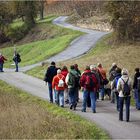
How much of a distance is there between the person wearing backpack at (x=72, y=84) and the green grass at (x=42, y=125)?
0.51 metres

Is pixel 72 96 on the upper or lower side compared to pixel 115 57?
lower

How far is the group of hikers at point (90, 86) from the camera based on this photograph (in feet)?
54.4

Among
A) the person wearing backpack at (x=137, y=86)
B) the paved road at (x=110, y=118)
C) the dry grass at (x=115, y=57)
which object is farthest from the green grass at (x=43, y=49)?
the person wearing backpack at (x=137, y=86)

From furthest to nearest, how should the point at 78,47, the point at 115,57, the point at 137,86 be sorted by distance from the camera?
the point at 78,47 < the point at 115,57 < the point at 137,86

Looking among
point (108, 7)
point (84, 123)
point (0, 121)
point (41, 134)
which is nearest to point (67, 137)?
point (41, 134)

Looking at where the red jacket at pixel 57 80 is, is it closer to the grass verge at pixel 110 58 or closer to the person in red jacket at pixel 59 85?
the person in red jacket at pixel 59 85

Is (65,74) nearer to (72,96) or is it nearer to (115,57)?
(72,96)

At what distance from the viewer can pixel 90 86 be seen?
698 inches

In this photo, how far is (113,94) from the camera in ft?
65.8

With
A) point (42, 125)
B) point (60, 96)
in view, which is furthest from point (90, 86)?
point (42, 125)

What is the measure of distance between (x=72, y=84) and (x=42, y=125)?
4259 millimetres

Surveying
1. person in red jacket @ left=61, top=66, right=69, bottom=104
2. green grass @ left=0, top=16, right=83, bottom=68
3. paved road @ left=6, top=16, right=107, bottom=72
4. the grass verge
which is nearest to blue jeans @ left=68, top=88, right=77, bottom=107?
person in red jacket @ left=61, top=66, right=69, bottom=104

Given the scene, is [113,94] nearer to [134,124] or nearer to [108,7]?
[134,124]

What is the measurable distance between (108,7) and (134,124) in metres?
27.7
